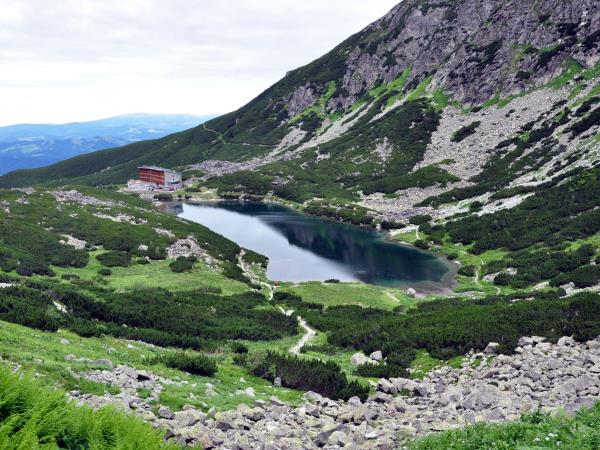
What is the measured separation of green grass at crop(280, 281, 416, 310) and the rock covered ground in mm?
27744

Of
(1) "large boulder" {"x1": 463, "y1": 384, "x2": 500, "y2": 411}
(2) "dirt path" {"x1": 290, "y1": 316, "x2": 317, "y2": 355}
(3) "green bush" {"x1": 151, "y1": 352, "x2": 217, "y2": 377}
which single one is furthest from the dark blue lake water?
(1) "large boulder" {"x1": 463, "y1": 384, "x2": 500, "y2": 411}

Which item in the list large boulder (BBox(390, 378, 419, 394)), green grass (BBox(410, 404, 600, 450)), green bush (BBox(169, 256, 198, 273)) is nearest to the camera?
green grass (BBox(410, 404, 600, 450))

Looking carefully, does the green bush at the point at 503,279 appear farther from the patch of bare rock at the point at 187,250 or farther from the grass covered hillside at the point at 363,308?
the patch of bare rock at the point at 187,250

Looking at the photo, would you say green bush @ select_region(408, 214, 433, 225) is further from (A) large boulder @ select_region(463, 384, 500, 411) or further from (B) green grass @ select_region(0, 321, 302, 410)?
(A) large boulder @ select_region(463, 384, 500, 411)

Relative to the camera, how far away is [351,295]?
58781mm

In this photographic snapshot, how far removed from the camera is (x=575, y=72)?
452 feet

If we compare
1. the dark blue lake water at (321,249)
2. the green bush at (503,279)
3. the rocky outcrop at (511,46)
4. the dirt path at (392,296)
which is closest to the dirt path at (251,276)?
the dark blue lake water at (321,249)

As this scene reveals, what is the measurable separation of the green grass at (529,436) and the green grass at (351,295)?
40542 millimetres

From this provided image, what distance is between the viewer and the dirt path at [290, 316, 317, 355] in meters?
36.2

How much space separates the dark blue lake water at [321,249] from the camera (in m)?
74.4

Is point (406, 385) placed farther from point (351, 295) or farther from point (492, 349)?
point (351, 295)

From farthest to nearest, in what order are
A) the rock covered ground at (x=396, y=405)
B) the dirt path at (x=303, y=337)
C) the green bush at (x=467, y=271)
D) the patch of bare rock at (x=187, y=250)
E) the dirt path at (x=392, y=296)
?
the patch of bare rock at (x=187, y=250), the green bush at (x=467, y=271), the dirt path at (x=392, y=296), the dirt path at (x=303, y=337), the rock covered ground at (x=396, y=405)

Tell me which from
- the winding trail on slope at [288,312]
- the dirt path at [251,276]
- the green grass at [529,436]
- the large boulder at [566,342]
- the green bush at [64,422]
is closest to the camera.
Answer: the green bush at [64,422]

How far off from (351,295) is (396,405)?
122 ft
